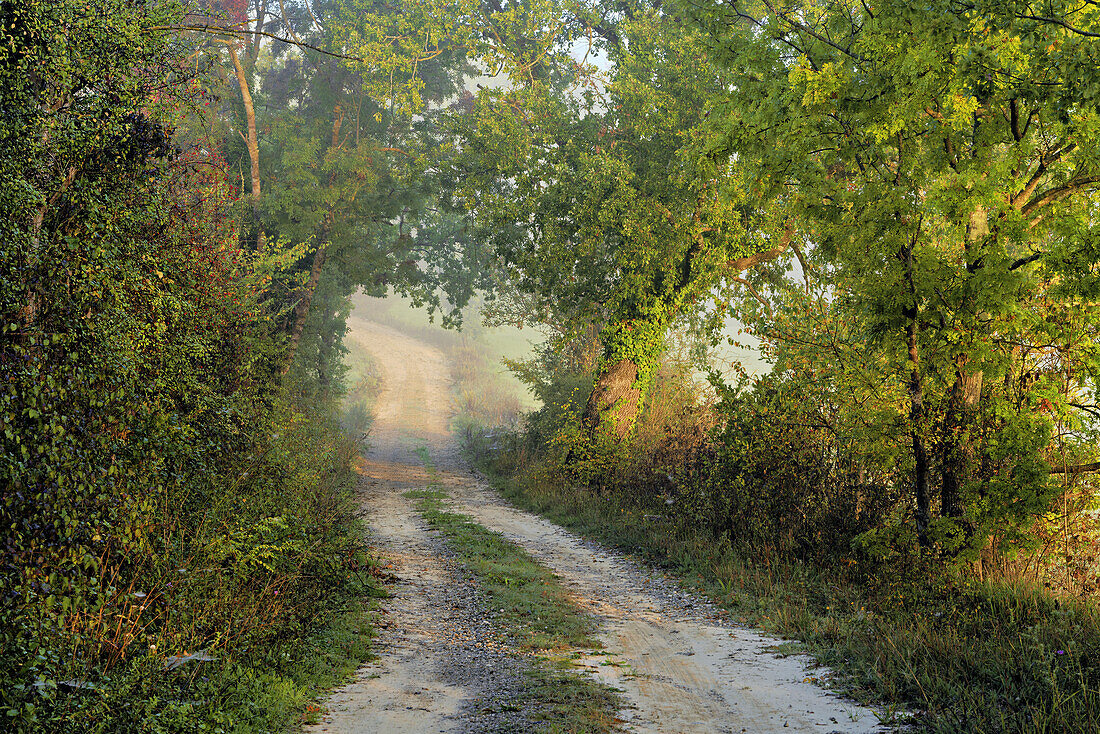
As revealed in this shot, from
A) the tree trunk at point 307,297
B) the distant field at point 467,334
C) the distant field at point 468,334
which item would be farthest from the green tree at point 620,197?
the distant field at point 467,334

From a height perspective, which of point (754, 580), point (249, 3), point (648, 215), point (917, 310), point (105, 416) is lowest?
point (754, 580)

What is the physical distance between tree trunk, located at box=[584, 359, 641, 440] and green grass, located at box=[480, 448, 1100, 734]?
7.51m

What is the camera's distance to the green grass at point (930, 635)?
5180 millimetres

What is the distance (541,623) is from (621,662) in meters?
1.46

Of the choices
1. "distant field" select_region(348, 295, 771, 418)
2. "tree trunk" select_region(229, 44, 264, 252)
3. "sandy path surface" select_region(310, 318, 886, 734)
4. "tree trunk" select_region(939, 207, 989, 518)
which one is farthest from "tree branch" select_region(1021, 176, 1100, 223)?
"distant field" select_region(348, 295, 771, 418)

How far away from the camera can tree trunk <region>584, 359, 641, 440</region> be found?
18406 millimetres

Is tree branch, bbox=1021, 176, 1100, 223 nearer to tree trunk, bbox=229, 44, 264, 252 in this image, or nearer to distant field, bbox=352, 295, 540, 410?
tree trunk, bbox=229, 44, 264, 252

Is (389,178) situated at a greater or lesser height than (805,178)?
greater

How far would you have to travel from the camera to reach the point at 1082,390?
8.05 metres

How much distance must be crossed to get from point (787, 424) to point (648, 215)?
6920 mm

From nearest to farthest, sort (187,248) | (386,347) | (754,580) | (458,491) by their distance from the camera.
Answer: (187,248) < (754,580) < (458,491) < (386,347)

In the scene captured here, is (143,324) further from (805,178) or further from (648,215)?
(648,215)

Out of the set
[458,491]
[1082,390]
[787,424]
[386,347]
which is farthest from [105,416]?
[386,347]

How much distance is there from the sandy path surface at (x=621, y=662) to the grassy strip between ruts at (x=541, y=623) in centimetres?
24
